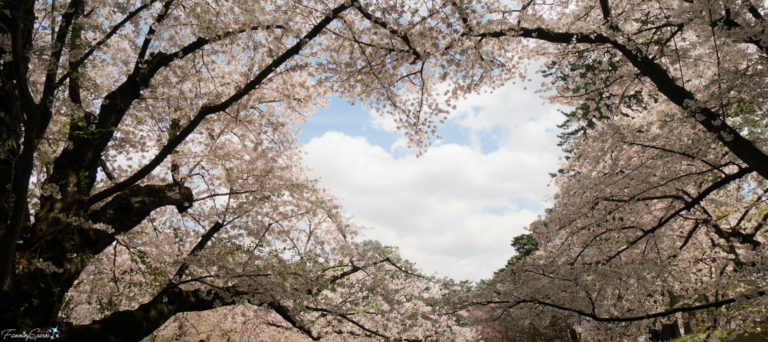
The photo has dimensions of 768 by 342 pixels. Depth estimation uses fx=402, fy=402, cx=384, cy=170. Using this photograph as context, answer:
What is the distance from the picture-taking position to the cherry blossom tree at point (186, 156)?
13.7 ft

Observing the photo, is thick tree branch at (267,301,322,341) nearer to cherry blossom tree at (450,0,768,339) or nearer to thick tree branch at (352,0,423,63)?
cherry blossom tree at (450,0,768,339)

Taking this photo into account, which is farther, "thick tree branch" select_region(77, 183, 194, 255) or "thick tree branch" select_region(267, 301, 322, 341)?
"thick tree branch" select_region(267, 301, 322, 341)

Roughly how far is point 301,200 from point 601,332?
255 inches

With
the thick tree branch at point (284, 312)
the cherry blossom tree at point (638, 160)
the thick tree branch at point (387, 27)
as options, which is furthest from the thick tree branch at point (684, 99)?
the thick tree branch at point (284, 312)

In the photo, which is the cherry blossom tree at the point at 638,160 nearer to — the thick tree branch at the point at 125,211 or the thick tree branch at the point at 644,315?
the thick tree branch at the point at 644,315

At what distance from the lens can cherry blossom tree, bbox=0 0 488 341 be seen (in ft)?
13.7

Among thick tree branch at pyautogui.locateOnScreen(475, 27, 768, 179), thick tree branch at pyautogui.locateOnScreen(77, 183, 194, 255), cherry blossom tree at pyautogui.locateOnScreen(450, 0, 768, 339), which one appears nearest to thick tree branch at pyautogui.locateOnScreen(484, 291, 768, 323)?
cherry blossom tree at pyautogui.locateOnScreen(450, 0, 768, 339)

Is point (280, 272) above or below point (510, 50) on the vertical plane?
below

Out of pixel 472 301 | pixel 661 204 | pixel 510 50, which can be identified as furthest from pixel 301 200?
pixel 661 204

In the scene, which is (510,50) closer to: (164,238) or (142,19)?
→ (142,19)

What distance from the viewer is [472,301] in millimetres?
5422

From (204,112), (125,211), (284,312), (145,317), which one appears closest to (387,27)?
(204,112)

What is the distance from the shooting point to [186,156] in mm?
7789

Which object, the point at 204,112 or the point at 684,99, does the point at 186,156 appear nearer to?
the point at 204,112
